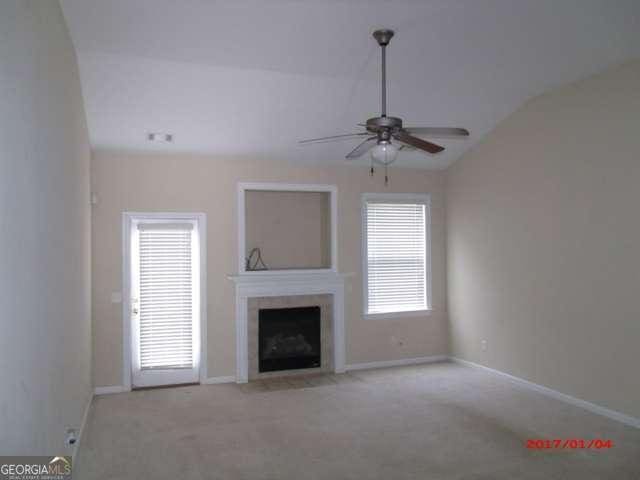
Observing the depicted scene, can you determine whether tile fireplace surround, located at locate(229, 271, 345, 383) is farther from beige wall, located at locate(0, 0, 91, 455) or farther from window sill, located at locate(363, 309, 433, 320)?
→ beige wall, located at locate(0, 0, 91, 455)

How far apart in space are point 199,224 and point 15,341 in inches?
162

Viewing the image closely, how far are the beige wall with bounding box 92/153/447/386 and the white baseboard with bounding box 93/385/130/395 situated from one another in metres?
0.05

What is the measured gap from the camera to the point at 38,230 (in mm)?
2525

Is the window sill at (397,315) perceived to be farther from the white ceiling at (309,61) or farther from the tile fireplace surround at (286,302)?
the white ceiling at (309,61)

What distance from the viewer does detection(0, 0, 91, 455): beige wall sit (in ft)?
6.25

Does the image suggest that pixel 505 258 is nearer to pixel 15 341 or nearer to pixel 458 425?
pixel 458 425

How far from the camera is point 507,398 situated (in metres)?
5.38

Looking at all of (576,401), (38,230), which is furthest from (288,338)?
(38,230)

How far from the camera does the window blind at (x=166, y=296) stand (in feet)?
19.4

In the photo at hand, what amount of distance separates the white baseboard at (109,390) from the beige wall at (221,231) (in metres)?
0.05

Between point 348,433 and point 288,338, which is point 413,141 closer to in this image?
point 348,433

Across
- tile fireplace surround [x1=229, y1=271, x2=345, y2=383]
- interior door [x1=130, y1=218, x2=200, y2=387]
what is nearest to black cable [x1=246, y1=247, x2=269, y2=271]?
tile fireplace surround [x1=229, y1=271, x2=345, y2=383]

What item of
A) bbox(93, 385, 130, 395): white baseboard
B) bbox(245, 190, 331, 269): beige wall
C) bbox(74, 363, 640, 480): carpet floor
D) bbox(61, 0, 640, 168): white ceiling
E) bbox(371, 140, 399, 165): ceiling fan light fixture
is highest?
bbox(61, 0, 640, 168): white ceiling

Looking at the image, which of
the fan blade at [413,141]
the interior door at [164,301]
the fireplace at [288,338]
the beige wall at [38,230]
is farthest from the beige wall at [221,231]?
the fan blade at [413,141]
